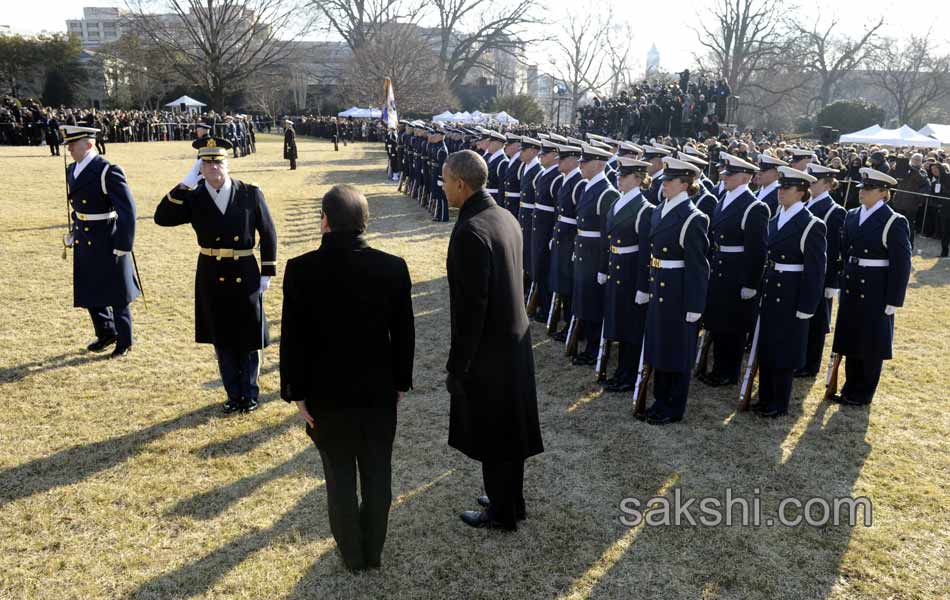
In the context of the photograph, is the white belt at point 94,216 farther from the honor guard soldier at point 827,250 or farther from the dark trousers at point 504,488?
the honor guard soldier at point 827,250

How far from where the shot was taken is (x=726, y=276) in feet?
18.9

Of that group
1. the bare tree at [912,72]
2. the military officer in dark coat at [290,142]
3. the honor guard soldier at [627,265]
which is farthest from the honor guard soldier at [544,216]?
the bare tree at [912,72]

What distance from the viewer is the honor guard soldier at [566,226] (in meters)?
6.97

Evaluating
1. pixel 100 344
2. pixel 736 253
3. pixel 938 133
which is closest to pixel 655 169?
pixel 736 253

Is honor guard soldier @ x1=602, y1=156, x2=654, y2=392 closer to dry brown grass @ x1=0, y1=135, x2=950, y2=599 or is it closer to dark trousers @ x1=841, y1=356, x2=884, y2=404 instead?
dry brown grass @ x1=0, y1=135, x2=950, y2=599

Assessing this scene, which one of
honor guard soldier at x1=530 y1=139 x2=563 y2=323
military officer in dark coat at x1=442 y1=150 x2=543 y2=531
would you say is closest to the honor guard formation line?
honor guard soldier at x1=530 y1=139 x2=563 y2=323

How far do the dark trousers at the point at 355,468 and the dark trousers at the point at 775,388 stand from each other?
11.5ft

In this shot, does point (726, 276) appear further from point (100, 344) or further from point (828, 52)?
point (828, 52)

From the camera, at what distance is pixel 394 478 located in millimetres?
4457

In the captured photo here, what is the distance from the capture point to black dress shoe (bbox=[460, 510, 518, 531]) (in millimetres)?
3850

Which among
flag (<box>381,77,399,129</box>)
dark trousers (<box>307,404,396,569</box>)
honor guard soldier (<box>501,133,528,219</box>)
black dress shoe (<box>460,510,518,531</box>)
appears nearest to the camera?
dark trousers (<box>307,404,396,569</box>)

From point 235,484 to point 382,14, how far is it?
5273 centimetres

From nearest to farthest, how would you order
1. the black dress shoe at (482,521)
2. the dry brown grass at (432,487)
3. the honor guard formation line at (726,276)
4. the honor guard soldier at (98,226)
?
the dry brown grass at (432,487) < the black dress shoe at (482,521) < the honor guard formation line at (726,276) < the honor guard soldier at (98,226)

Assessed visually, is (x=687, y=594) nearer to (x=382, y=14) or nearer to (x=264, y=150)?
(x=264, y=150)
